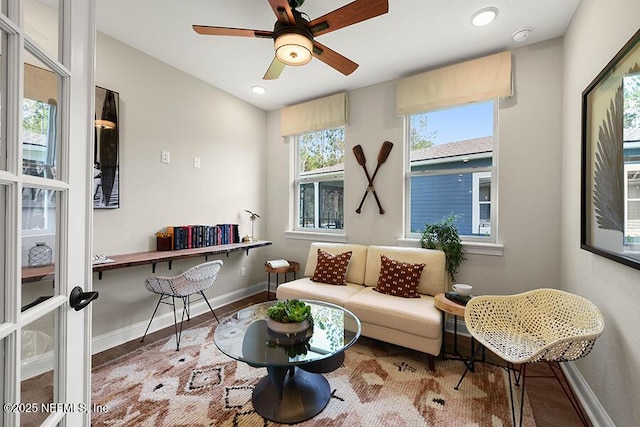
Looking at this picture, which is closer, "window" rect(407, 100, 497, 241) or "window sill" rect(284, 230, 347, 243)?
"window" rect(407, 100, 497, 241)

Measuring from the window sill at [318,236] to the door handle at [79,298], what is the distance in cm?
286

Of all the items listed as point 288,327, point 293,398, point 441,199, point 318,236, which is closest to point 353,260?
point 318,236

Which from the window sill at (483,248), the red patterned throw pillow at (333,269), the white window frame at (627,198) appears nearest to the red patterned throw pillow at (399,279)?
the red patterned throw pillow at (333,269)

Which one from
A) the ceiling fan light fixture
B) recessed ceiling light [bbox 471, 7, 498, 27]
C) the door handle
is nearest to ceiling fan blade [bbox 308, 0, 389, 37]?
the ceiling fan light fixture

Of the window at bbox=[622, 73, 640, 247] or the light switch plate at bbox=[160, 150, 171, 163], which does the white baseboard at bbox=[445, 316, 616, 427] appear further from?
the light switch plate at bbox=[160, 150, 171, 163]

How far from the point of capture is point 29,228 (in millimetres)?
738

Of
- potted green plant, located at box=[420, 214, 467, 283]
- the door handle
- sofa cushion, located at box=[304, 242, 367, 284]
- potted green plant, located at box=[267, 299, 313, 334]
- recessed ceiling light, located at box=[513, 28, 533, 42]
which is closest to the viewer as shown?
the door handle

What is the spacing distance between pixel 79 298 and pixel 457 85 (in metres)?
3.25

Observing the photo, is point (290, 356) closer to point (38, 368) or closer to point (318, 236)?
point (38, 368)

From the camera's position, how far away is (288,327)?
68.3 inches

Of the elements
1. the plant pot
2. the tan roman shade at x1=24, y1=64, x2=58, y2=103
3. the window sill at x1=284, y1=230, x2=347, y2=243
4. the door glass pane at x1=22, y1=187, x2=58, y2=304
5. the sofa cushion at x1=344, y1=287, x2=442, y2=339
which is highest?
the tan roman shade at x1=24, y1=64, x2=58, y2=103

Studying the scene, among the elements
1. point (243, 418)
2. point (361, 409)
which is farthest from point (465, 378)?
point (243, 418)

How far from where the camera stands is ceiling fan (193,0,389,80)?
1.57m

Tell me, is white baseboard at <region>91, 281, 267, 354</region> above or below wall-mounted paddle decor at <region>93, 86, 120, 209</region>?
below
